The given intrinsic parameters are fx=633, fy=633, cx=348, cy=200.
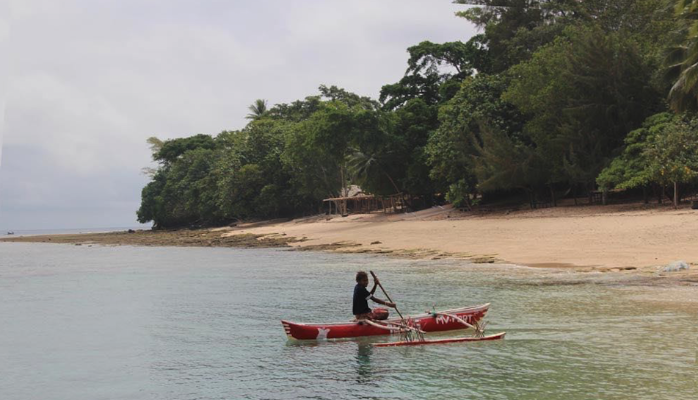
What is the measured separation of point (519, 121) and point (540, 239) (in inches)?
680

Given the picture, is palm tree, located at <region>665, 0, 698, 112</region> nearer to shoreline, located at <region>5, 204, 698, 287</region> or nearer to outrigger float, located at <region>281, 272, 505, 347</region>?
shoreline, located at <region>5, 204, 698, 287</region>

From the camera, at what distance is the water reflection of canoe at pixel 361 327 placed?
14250 millimetres

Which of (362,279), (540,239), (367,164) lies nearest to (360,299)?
(362,279)

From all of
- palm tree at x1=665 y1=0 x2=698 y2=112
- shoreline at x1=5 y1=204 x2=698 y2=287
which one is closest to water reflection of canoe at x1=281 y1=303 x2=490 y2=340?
shoreline at x1=5 y1=204 x2=698 y2=287

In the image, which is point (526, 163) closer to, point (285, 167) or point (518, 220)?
point (518, 220)

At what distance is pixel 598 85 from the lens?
41406 mm

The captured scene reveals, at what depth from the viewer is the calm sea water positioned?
1073cm

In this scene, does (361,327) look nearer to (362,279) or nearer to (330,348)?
(330,348)

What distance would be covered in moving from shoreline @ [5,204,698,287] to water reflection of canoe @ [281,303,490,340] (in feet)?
26.6

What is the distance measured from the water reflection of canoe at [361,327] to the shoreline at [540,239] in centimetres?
811

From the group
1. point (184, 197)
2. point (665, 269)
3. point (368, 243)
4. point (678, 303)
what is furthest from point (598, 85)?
point (184, 197)

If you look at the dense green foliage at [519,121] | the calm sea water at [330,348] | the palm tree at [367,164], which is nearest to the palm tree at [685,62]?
the dense green foliage at [519,121]

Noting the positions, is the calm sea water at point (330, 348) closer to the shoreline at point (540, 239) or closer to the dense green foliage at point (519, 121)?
the shoreline at point (540, 239)

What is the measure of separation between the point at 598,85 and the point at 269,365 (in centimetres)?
3554
